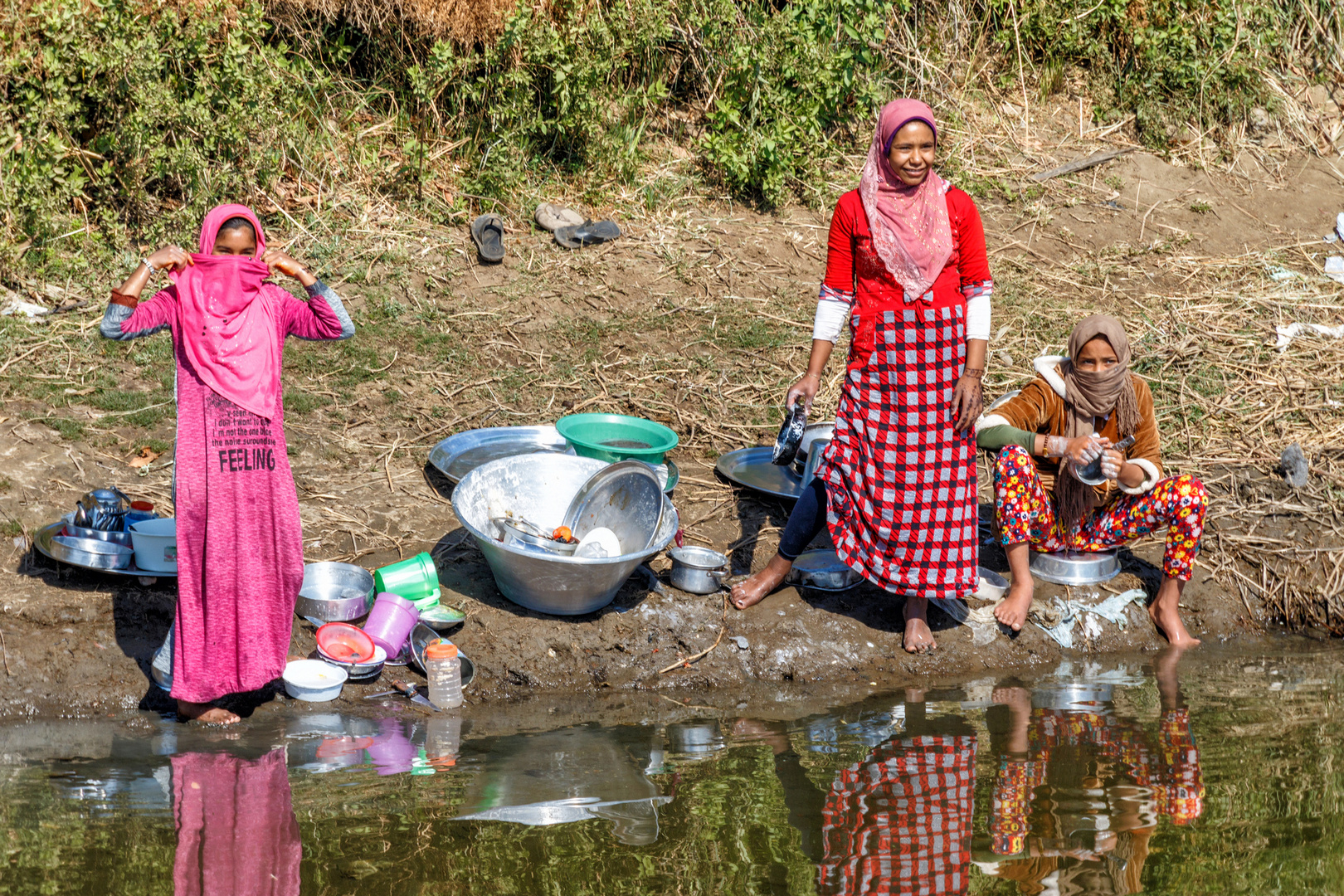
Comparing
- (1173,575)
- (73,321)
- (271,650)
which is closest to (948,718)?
(1173,575)

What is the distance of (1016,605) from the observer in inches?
190

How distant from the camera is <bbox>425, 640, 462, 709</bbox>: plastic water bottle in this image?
4289 mm

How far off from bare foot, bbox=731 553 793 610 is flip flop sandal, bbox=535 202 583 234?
151 inches

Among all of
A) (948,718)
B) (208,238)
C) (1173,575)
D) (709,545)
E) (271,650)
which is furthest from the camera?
(709,545)

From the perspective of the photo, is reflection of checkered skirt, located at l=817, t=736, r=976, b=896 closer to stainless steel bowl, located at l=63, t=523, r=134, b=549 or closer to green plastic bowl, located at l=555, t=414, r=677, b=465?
green plastic bowl, located at l=555, t=414, r=677, b=465

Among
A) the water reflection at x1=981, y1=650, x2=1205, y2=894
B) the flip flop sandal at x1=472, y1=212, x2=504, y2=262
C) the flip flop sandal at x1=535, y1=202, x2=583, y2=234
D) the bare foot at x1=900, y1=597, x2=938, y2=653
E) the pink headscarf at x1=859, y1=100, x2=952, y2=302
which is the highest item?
the pink headscarf at x1=859, y1=100, x2=952, y2=302

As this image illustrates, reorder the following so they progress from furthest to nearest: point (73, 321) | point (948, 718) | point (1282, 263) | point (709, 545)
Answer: point (1282, 263), point (73, 321), point (709, 545), point (948, 718)

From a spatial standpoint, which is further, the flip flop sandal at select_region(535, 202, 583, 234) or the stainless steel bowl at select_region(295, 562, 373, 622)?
the flip flop sandal at select_region(535, 202, 583, 234)

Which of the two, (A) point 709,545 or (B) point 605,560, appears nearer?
(B) point 605,560

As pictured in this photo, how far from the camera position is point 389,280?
7250mm

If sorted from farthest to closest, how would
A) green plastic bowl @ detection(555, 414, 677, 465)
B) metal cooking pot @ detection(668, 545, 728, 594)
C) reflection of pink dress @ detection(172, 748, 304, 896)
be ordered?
1. green plastic bowl @ detection(555, 414, 677, 465)
2. metal cooking pot @ detection(668, 545, 728, 594)
3. reflection of pink dress @ detection(172, 748, 304, 896)

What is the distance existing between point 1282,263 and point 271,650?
7.18 metres

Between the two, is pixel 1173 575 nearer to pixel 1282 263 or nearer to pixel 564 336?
pixel 564 336

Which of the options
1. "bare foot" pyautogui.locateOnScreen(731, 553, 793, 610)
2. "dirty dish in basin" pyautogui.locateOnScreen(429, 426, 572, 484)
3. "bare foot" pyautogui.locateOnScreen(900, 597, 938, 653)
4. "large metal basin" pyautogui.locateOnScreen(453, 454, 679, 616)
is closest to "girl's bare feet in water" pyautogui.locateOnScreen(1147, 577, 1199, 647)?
"bare foot" pyautogui.locateOnScreen(900, 597, 938, 653)
